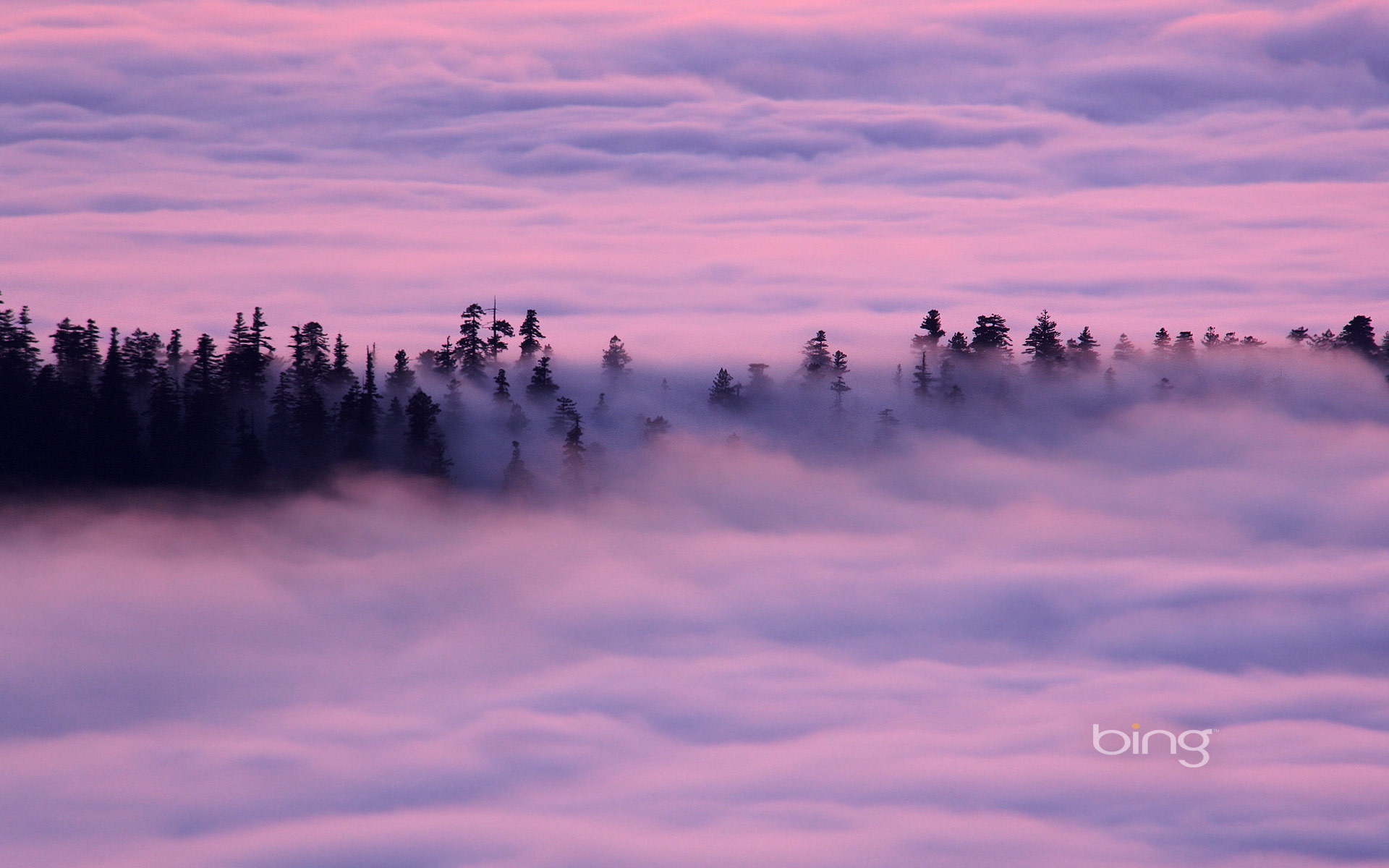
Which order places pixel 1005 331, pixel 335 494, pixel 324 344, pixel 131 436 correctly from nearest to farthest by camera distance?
pixel 131 436 → pixel 324 344 → pixel 335 494 → pixel 1005 331

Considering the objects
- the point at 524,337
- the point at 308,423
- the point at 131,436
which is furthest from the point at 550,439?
the point at 131,436

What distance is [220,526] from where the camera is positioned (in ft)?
609

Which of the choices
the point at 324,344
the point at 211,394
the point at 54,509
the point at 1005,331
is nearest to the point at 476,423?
the point at 324,344

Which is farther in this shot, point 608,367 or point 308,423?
point 608,367

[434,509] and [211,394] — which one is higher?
[211,394]

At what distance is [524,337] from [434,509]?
101ft

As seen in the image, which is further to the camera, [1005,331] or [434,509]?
[1005,331]

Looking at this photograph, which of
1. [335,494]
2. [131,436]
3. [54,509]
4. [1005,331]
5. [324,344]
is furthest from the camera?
[1005,331]

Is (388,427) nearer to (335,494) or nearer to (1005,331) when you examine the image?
(335,494)

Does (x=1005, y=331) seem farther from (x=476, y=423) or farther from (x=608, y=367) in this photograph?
(x=476, y=423)

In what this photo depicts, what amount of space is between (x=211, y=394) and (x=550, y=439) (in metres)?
51.8

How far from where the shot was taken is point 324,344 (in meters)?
151

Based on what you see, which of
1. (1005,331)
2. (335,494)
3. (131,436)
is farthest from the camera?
(1005,331)

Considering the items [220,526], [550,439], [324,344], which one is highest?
[324,344]
